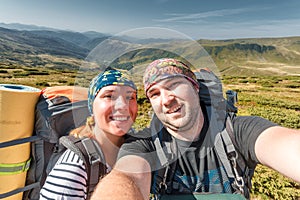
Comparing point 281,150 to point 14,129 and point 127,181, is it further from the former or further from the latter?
point 14,129

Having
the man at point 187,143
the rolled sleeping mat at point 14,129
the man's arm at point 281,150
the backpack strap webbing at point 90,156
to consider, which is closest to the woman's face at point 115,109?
the backpack strap webbing at point 90,156

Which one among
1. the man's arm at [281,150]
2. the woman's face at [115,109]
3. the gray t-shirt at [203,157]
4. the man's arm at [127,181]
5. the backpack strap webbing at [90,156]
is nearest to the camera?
the man's arm at [127,181]

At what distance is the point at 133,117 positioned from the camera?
3367 mm

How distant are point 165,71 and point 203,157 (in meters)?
1.02

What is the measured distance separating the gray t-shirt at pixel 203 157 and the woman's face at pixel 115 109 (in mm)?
489

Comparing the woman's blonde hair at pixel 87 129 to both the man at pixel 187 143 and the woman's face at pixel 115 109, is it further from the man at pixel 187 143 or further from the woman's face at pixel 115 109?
the man at pixel 187 143

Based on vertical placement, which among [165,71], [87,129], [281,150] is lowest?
[87,129]

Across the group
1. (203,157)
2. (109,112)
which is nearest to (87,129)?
(109,112)

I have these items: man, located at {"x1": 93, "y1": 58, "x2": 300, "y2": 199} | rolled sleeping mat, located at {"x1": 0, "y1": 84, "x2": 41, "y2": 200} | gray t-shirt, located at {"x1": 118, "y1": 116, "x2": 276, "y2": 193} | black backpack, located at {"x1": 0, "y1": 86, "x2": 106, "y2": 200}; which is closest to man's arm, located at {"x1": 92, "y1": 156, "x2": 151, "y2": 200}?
man, located at {"x1": 93, "y1": 58, "x2": 300, "y2": 199}

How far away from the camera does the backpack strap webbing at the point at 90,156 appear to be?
283cm

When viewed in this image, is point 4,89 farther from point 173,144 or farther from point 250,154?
point 250,154

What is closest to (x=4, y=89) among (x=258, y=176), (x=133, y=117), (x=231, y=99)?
(x=133, y=117)

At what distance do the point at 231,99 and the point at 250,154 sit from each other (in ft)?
3.14

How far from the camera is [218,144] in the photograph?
2.68 meters
